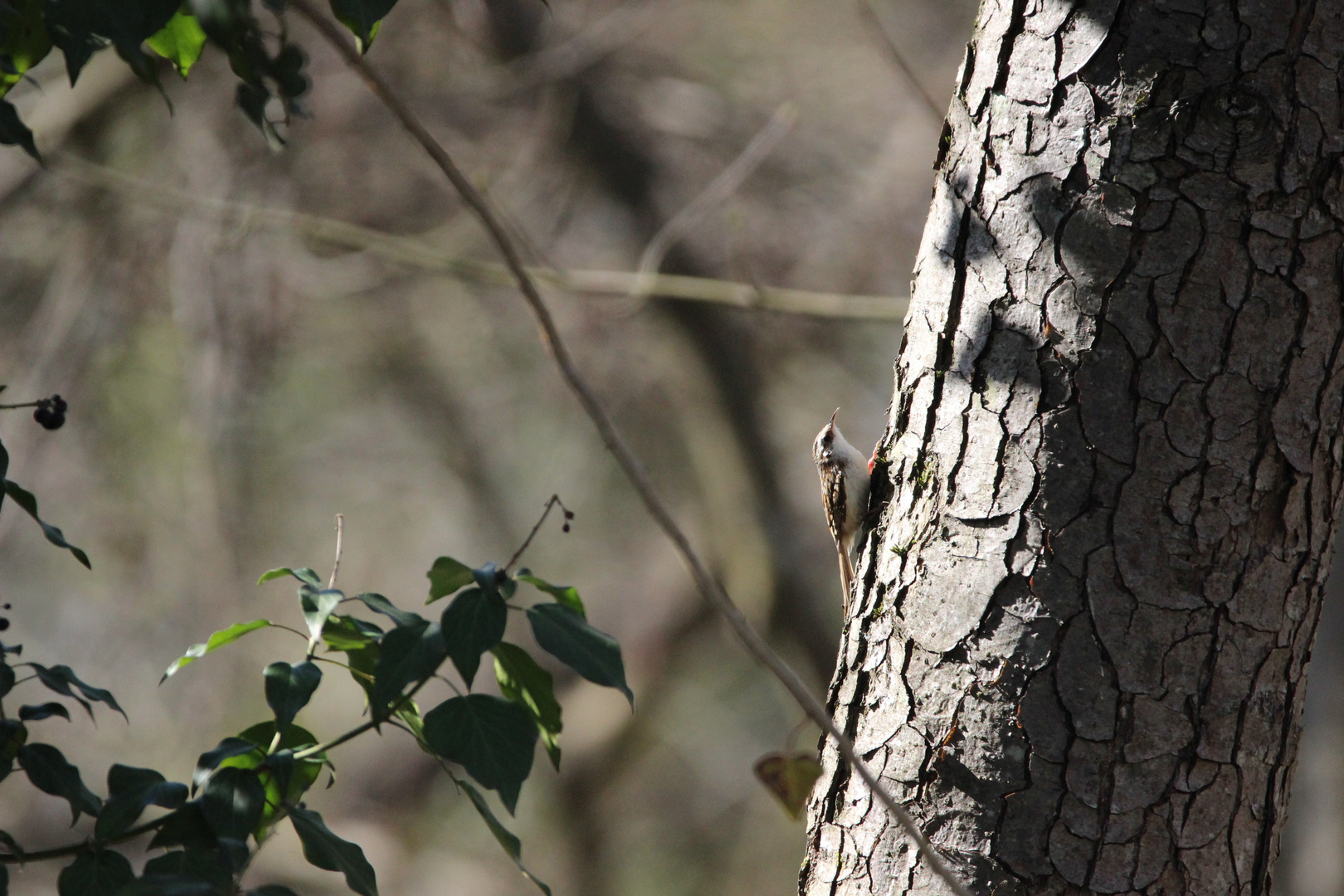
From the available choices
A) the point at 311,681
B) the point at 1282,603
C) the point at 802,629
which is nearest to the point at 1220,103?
the point at 1282,603

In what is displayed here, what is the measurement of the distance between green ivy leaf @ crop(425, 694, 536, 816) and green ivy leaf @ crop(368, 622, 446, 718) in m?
0.05

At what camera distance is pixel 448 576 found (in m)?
1.35

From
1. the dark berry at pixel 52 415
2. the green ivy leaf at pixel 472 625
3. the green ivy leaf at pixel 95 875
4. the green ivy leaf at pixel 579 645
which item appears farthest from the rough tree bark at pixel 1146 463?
the dark berry at pixel 52 415

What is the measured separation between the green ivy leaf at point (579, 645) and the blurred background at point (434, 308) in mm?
2842

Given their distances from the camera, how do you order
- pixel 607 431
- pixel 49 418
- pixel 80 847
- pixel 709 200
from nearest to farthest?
pixel 607 431
pixel 80 847
pixel 49 418
pixel 709 200

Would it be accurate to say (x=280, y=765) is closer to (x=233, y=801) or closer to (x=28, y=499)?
(x=233, y=801)

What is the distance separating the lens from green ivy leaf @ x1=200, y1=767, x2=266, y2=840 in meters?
1.19

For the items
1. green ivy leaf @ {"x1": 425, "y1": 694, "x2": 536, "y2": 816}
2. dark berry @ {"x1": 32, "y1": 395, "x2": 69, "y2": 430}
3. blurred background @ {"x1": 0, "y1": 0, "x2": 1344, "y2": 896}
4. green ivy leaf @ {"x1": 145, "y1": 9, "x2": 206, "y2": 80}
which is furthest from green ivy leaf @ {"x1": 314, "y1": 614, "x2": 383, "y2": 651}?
blurred background @ {"x1": 0, "y1": 0, "x2": 1344, "y2": 896}

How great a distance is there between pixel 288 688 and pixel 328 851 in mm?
197

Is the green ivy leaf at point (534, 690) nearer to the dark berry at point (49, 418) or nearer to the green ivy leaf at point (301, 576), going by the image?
the green ivy leaf at point (301, 576)

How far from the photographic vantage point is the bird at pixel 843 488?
211 cm

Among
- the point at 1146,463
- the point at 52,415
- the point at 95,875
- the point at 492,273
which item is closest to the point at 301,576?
the point at 95,875

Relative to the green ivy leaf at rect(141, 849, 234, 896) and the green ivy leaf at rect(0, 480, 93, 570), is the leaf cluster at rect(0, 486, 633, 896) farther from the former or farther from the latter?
the green ivy leaf at rect(0, 480, 93, 570)

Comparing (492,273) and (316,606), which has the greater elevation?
(492,273)
